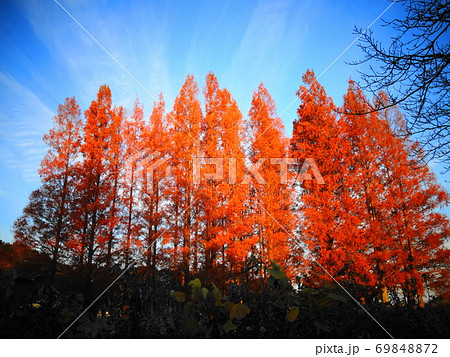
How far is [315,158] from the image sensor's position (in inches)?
356

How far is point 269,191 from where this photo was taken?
33.6ft

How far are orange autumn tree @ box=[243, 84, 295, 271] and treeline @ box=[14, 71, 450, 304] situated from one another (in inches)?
2.0

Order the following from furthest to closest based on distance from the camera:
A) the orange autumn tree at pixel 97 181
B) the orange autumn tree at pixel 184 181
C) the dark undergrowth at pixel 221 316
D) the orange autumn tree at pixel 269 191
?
the orange autumn tree at pixel 184 181 → the orange autumn tree at pixel 269 191 → the orange autumn tree at pixel 97 181 → the dark undergrowth at pixel 221 316

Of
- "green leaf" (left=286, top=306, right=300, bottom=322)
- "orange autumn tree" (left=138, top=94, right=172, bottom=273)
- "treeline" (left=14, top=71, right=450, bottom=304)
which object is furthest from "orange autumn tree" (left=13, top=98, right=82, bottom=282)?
"green leaf" (left=286, top=306, right=300, bottom=322)

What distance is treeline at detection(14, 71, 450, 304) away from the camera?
27.2 feet

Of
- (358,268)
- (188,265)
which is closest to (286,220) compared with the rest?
(358,268)

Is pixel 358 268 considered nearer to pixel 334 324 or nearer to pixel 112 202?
pixel 334 324

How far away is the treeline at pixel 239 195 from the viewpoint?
830 cm

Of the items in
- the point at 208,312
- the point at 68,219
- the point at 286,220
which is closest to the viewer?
the point at 208,312

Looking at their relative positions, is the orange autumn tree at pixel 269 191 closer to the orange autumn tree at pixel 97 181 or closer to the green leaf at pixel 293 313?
the orange autumn tree at pixel 97 181

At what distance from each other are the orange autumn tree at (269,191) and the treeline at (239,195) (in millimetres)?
Answer: 50

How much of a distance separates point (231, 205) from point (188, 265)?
3.03 meters

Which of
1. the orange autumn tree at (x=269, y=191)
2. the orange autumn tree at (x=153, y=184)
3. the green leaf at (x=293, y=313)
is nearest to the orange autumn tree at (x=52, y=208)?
the orange autumn tree at (x=153, y=184)

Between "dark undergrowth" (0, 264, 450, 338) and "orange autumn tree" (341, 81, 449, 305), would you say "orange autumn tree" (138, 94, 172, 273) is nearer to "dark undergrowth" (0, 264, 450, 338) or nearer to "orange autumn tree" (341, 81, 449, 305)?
"orange autumn tree" (341, 81, 449, 305)
